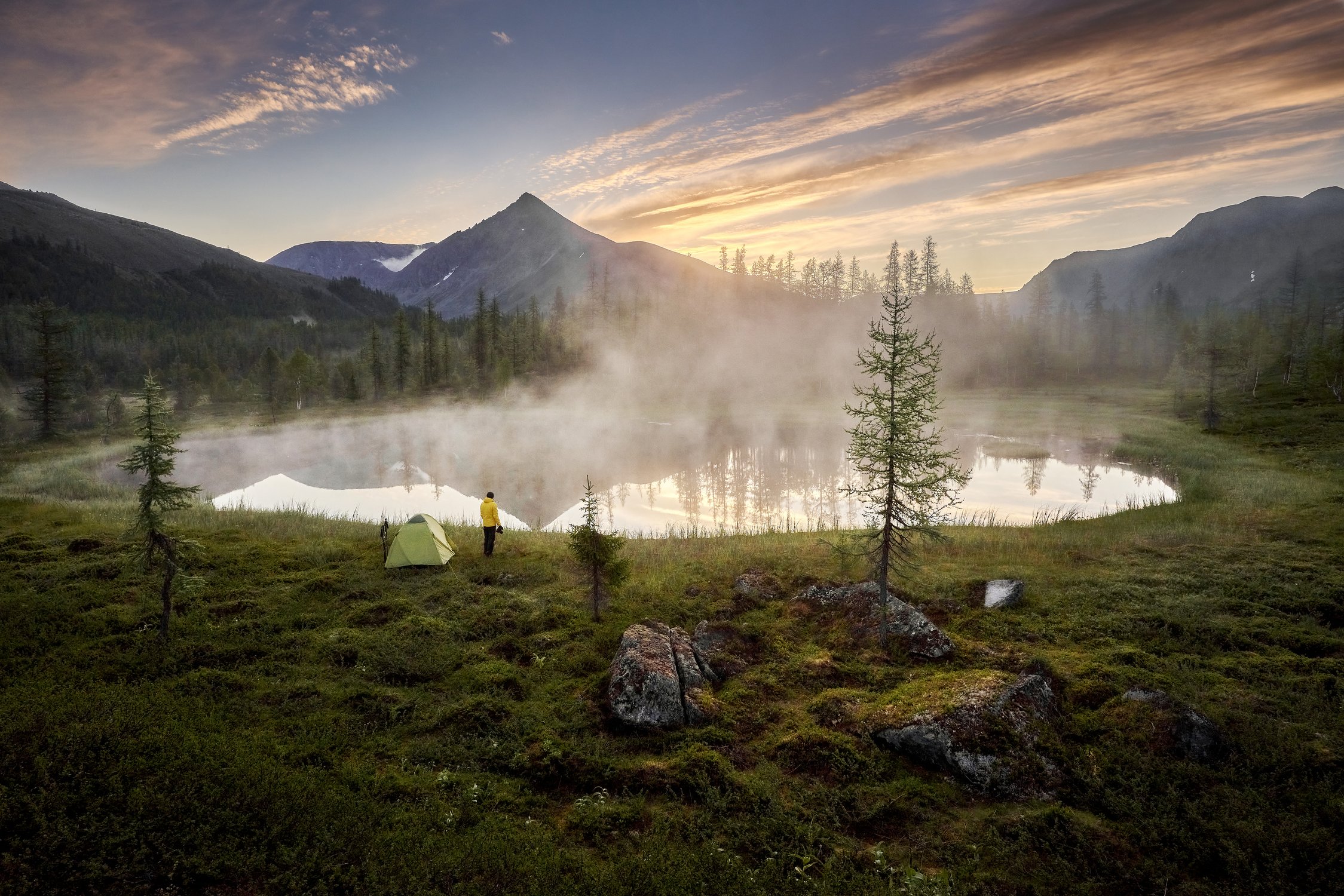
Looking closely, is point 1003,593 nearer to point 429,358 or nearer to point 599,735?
point 599,735

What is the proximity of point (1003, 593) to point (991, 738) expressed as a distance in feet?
25.2

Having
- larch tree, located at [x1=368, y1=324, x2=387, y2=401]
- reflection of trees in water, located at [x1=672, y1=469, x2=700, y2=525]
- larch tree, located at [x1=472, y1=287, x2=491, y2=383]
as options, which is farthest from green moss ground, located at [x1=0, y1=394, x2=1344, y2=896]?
larch tree, located at [x1=472, y1=287, x2=491, y2=383]

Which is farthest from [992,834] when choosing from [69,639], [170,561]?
[69,639]

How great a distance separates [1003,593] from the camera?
16922mm

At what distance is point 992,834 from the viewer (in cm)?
872

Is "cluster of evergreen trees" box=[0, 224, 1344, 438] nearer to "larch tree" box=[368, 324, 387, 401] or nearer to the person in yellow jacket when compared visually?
"larch tree" box=[368, 324, 387, 401]

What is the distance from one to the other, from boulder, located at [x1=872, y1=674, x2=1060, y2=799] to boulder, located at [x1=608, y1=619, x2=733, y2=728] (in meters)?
3.75

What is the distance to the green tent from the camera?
19.6m

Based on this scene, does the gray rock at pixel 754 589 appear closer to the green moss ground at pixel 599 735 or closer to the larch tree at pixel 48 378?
the green moss ground at pixel 599 735

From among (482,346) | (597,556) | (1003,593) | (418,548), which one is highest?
(482,346)

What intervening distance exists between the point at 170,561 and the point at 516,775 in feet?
34.7

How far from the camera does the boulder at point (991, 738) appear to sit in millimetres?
9859

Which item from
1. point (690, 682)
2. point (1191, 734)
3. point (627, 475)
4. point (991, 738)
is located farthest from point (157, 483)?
point (627, 475)

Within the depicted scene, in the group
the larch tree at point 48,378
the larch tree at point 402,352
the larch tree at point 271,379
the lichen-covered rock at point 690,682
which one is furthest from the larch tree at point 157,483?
the larch tree at point 402,352
